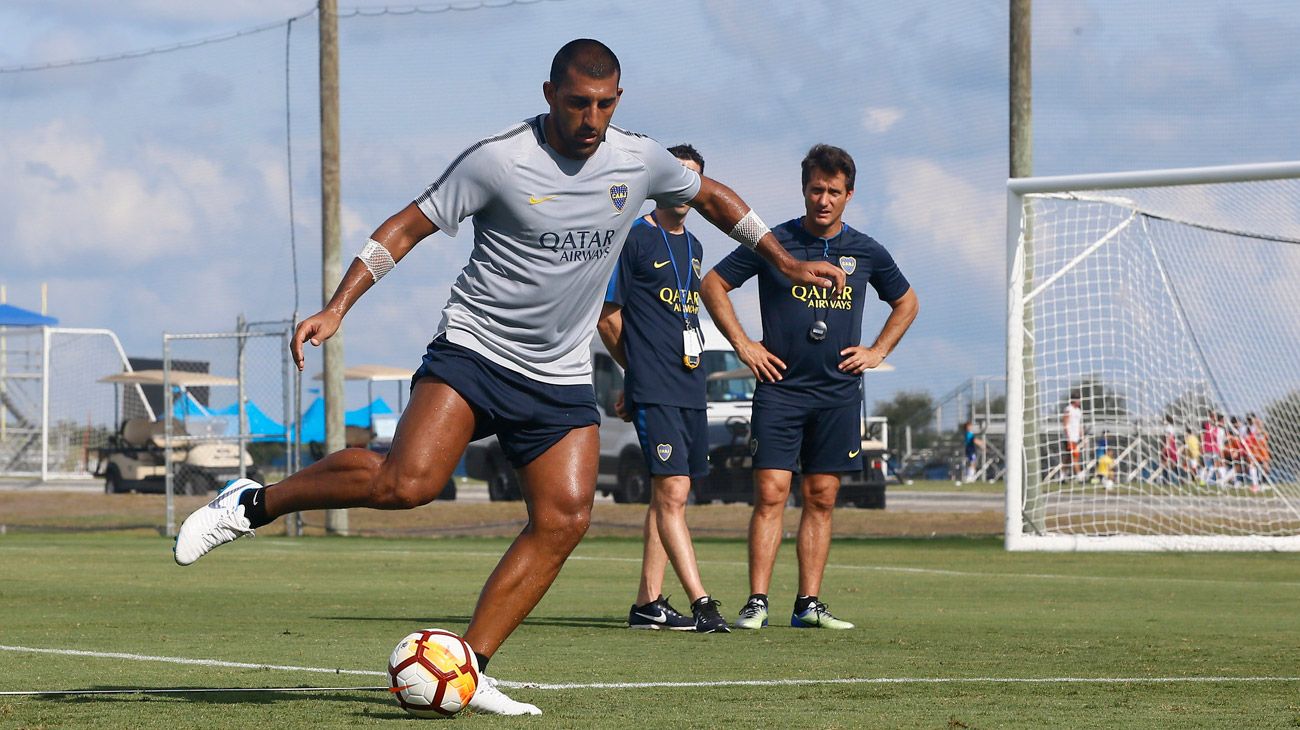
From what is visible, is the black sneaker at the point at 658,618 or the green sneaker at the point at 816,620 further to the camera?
→ the black sneaker at the point at 658,618

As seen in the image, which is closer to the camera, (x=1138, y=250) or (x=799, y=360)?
(x=799, y=360)

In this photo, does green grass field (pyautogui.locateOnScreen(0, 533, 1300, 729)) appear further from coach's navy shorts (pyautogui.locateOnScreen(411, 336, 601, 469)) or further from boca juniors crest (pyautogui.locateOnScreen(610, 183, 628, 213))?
boca juniors crest (pyautogui.locateOnScreen(610, 183, 628, 213))

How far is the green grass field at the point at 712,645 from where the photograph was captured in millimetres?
5367

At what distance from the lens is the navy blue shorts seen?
9.04 m

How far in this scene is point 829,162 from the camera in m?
8.84

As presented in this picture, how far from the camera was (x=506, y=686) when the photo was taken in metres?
6.01

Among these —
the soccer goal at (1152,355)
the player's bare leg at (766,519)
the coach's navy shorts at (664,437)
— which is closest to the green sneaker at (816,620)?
the player's bare leg at (766,519)

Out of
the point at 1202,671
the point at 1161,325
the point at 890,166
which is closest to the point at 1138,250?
the point at 1161,325

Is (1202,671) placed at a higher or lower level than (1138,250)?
lower

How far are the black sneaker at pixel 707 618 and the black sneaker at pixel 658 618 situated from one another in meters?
0.17

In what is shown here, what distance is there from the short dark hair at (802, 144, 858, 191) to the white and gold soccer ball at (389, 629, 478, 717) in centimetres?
415

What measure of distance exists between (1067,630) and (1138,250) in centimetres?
1022

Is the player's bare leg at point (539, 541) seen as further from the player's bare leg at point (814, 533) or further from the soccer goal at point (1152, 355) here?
the soccer goal at point (1152, 355)

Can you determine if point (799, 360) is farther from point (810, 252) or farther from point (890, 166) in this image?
point (890, 166)
